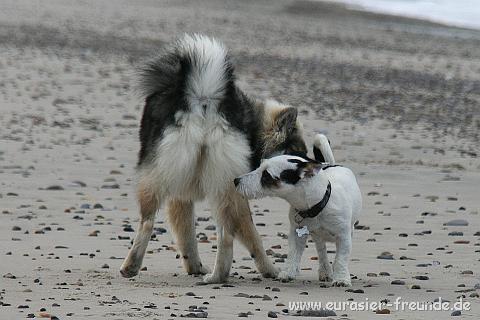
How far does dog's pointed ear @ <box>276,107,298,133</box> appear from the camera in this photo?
7.95 m

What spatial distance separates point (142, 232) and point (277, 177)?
1.06 meters

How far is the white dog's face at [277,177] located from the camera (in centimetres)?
730

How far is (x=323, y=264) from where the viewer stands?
775cm

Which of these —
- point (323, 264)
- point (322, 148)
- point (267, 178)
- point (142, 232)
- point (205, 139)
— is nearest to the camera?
point (267, 178)

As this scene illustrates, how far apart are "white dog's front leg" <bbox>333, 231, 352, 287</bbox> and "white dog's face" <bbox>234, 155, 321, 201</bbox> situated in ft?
1.25

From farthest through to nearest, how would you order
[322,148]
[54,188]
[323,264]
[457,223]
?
1. [54,188]
2. [457,223]
3. [322,148]
4. [323,264]

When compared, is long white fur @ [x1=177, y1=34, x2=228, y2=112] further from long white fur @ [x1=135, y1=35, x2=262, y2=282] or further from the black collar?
the black collar

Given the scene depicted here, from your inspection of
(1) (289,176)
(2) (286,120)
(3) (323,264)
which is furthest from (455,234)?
(1) (289,176)

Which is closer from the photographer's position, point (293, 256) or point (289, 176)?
point (289, 176)

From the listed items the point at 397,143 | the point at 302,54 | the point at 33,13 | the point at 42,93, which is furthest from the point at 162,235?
the point at 33,13

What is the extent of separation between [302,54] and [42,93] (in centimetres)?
823

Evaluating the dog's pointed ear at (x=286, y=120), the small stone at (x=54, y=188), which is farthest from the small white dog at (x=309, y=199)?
the small stone at (x=54, y=188)

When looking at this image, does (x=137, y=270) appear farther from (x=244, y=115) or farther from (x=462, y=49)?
(x=462, y=49)

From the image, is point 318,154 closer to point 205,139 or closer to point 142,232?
point 205,139
